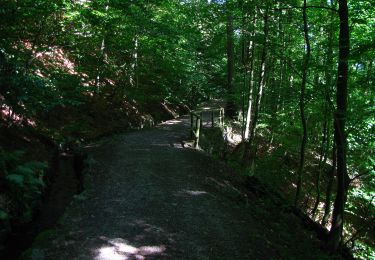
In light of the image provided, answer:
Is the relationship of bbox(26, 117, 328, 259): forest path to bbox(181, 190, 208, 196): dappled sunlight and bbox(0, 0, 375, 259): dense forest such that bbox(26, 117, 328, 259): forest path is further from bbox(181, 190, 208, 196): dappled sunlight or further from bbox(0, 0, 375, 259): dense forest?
bbox(0, 0, 375, 259): dense forest

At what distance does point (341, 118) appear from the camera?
715 cm

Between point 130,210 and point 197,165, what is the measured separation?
4490 mm

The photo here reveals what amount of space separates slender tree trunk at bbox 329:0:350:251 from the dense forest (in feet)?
0.08

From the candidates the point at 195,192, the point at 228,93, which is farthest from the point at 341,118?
the point at 228,93

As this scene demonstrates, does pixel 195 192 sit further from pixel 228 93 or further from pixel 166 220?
pixel 228 93

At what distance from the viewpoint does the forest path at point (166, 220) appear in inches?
253

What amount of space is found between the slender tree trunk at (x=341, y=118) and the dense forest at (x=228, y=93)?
0.02 meters

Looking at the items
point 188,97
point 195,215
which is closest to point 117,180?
point 195,215

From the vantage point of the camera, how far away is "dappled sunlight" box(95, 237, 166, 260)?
6066 millimetres

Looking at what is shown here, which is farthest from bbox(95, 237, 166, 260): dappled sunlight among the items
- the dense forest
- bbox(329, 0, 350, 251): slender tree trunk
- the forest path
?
bbox(329, 0, 350, 251): slender tree trunk

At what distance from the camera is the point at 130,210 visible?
8031mm

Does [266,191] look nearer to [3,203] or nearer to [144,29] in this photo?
[3,203]

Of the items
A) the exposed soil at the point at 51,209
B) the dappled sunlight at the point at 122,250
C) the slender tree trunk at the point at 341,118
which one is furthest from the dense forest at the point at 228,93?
the dappled sunlight at the point at 122,250

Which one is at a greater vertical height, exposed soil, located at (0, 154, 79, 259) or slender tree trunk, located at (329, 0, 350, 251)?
slender tree trunk, located at (329, 0, 350, 251)
